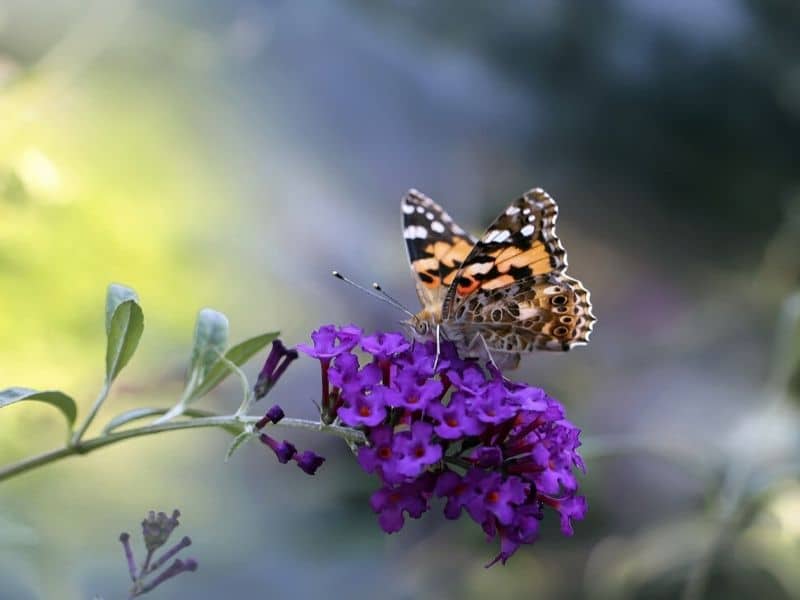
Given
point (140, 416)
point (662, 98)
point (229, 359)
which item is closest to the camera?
point (140, 416)

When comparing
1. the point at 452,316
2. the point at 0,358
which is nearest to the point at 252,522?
the point at 0,358

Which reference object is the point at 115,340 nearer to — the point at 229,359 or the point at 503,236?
the point at 229,359

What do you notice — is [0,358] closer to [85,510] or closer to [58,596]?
[85,510]

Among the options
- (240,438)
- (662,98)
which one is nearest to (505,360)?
(240,438)

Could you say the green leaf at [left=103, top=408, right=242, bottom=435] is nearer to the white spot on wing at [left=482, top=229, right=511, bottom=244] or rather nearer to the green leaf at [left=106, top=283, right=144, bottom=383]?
the green leaf at [left=106, top=283, right=144, bottom=383]

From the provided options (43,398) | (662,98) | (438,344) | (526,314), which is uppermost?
(662,98)

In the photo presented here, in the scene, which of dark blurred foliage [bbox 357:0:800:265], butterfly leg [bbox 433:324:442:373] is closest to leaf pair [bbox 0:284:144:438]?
butterfly leg [bbox 433:324:442:373]

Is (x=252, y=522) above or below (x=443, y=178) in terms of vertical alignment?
below
